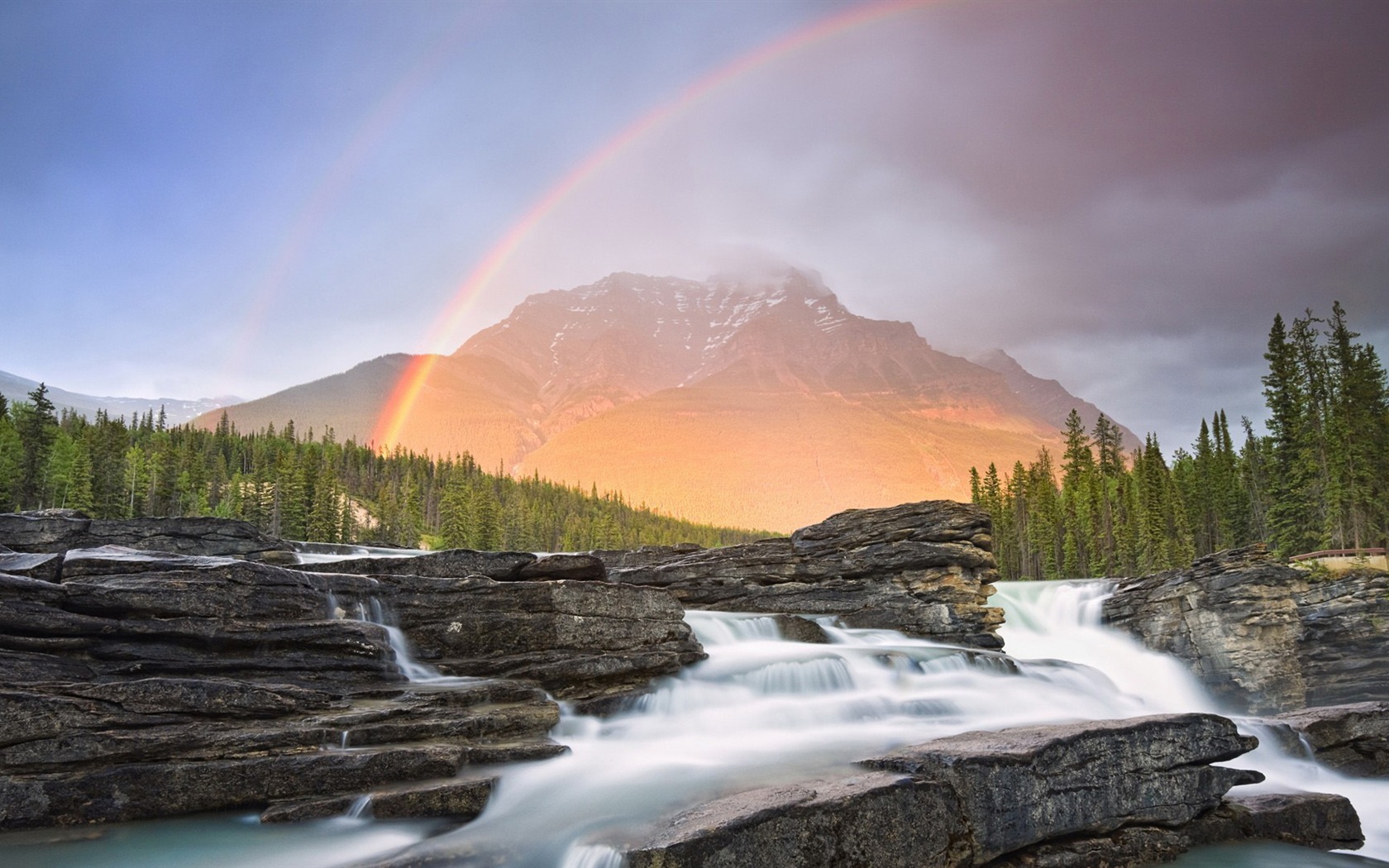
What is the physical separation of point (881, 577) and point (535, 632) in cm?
1634

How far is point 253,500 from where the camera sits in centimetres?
9750

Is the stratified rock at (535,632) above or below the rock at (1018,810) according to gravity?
above

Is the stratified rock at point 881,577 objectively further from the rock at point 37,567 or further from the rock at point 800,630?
the rock at point 37,567

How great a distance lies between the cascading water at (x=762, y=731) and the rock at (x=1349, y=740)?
0.50 m

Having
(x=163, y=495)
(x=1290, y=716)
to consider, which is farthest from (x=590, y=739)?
(x=163, y=495)

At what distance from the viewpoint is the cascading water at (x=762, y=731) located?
10.8 meters

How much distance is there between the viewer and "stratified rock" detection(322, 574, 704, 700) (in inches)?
667

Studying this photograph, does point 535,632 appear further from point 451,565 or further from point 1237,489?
point 1237,489

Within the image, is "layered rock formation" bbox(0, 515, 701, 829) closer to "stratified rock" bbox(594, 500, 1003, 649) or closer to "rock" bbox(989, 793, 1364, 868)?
"rock" bbox(989, 793, 1364, 868)

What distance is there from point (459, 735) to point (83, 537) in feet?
113

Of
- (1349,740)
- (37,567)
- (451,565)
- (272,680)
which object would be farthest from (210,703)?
(1349,740)

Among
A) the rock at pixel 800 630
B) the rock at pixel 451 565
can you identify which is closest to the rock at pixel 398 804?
the rock at pixel 451 565

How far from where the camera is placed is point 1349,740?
52.4ft

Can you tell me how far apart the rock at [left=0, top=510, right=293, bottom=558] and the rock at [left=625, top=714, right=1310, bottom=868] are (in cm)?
3353
